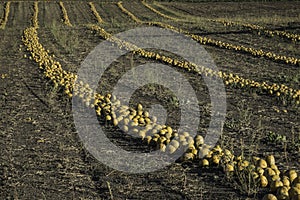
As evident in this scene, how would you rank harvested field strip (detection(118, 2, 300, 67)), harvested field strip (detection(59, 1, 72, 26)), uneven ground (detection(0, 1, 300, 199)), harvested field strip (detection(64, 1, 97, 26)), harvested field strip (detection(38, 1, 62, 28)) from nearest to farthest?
uneven ground (detection(0, 1, 300, 199))
harvested field strip (detection(118, 2, 300, 67))
harvested field strip (detection(59, 1, 72, 26))
harvested field strip (detection(38, 1, 62, 28))
harvested field strip (detection(64, 1, 97, 26))

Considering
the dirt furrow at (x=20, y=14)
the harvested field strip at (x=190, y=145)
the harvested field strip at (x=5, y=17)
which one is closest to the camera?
the harvested field strip at (x=190, y=145)

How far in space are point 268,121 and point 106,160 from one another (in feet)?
12.2

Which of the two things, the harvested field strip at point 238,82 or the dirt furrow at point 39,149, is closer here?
the dirt furrow at point 39,149

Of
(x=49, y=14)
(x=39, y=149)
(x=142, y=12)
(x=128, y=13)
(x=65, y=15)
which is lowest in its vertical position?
(x=49, y=14)

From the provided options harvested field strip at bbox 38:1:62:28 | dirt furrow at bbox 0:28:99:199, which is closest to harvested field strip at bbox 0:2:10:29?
harvested field strip at bbox 38:1:62:28

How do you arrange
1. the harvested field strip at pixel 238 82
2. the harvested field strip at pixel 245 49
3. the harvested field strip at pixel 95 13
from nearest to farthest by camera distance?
1. the harvested field strip at pixel 238 82
2. the harvested field strip at pixel 245 49
3. the harvested field strip at pixel 95 13

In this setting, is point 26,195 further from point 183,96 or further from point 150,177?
point 183,96

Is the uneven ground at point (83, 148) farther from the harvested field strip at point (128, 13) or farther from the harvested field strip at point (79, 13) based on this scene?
the harvested field strip at point (79, 13)

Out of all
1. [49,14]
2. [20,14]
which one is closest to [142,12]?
[49,14]

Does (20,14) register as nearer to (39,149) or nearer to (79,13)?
(79,13)

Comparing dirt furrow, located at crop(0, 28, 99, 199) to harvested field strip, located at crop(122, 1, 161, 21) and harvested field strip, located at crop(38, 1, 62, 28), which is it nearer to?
harvested field strip, located at crop(38, 1, 62, 28)

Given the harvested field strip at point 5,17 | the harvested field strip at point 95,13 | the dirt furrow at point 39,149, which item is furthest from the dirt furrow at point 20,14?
the dirt furrow at point 39,149

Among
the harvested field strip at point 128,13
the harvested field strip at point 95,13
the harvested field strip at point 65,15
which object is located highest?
the harvested field strip at point 128,13

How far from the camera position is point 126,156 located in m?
6.43
